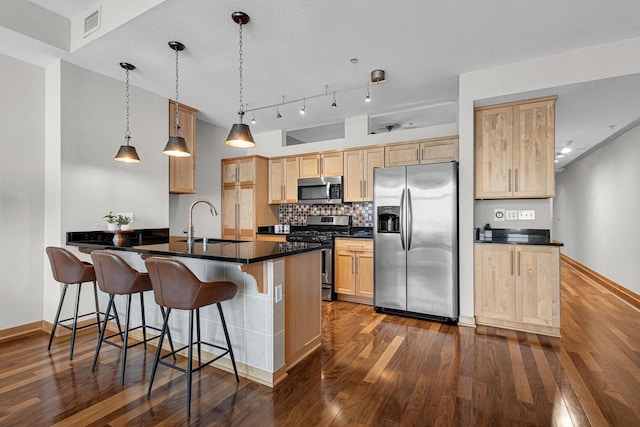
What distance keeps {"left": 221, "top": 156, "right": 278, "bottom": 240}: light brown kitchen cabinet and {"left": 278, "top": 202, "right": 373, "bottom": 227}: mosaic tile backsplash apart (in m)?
0.24

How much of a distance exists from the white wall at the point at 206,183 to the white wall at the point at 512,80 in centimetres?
391

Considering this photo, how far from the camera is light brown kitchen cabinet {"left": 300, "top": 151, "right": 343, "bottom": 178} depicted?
4879 mm

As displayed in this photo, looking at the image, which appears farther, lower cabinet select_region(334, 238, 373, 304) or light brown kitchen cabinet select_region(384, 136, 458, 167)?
lower cabinet select_region(334, 238, 373, 304)

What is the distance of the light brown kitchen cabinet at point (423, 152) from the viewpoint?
4.13 m

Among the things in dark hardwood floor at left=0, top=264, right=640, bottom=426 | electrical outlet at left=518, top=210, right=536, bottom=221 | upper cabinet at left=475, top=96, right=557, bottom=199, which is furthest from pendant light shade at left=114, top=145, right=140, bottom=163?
electrical outlet at left=518, top=210, right=536, bottom=221

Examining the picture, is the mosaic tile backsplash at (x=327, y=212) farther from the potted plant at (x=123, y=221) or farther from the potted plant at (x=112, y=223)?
the potted plant at (x=112, y=223)

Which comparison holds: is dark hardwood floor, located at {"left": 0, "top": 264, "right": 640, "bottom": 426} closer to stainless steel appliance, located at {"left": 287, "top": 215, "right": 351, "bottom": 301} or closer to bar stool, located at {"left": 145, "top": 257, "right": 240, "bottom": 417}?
bar stool, located at {"left": 145, "top": 257, "right": 240, "bottom": 417}

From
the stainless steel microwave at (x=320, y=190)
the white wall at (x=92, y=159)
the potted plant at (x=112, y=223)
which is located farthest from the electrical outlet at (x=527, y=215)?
the potted plant at (x=112, y=223)

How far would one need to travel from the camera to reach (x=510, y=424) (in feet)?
5.94

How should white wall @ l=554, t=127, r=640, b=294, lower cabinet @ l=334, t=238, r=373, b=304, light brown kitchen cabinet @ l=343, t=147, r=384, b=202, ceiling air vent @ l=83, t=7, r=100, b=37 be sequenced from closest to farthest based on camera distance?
ceiling air vent @ l=83, t=7, r=100, b=37 → lower cabinet @ l=334, t=238, r=373, b=304 → white wall @ l=554, t=127, r=640, b=294 → light brown kitchen cabinet @ l=343, t=147, r=384, b=202

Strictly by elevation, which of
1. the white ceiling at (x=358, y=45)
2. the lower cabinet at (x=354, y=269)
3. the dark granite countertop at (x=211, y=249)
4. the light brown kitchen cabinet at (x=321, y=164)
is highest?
the white ceiling at (x=358, y=45)

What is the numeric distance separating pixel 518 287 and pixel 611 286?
9.81 feet

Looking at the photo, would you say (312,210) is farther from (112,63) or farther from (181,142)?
(112,63)

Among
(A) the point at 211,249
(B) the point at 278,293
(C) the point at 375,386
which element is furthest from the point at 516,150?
(A) the point at 211,249
